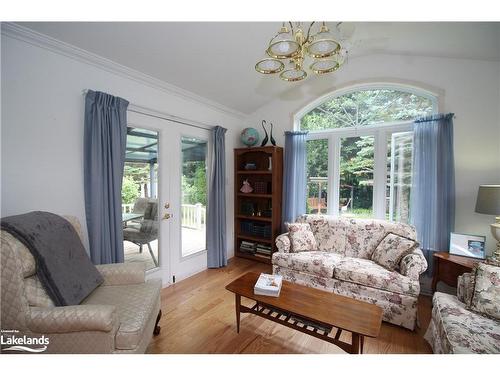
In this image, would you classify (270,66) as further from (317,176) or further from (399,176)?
(399,176)

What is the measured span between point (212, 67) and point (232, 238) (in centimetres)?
260

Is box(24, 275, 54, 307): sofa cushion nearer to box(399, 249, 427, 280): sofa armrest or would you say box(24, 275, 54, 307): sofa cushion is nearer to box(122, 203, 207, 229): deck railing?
box(122, 203, 207, 229): deck railing

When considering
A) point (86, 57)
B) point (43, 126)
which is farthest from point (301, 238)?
point (86, 57)

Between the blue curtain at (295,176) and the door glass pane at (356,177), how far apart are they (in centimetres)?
55

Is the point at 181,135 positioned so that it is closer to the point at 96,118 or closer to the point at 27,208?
the point at 96,118

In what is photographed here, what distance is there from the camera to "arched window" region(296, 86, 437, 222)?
9.20 ft

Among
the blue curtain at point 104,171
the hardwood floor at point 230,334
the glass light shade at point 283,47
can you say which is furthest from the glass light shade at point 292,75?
the hardwood floor at point 230,334

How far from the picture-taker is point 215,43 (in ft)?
7.23

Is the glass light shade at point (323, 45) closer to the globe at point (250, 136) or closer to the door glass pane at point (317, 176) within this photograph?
the door glass pane at point (317, 176)

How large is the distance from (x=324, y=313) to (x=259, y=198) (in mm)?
2386

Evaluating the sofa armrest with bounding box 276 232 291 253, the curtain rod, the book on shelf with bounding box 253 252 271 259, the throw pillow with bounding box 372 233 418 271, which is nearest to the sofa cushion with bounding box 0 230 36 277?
the curtain rod

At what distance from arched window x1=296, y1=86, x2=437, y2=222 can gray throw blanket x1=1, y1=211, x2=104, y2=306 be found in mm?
2891

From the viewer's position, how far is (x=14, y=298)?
121 cm
